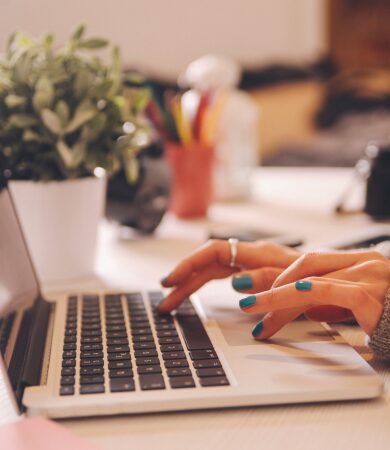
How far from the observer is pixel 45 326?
594mm

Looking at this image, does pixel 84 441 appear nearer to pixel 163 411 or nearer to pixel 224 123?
pixel 163 411

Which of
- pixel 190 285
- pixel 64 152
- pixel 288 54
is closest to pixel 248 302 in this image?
pixel 190 285

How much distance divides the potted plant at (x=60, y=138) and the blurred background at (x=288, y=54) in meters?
1.49

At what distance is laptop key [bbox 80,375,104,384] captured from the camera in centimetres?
46

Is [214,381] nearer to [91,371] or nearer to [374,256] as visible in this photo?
[91,371]

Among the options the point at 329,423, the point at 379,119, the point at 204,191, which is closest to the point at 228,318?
the point at 329,423

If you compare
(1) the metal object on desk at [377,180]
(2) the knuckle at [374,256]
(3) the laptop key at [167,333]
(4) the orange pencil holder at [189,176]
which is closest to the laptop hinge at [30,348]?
(3) the laptop key at [167,333]

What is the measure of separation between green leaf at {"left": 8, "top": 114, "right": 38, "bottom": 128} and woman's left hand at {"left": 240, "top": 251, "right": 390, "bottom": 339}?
362 mm

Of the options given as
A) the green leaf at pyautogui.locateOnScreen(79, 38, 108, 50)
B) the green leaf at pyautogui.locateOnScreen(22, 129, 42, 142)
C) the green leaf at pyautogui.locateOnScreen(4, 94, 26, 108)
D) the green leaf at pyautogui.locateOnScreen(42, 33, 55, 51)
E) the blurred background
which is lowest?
the blurred background

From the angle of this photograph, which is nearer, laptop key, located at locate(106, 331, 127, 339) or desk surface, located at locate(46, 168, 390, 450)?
desk surface, located at locate(46, 168, 390, 450)

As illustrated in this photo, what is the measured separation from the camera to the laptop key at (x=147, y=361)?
1.61 ft

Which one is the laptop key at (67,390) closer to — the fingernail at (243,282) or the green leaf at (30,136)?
the fingernail at (243,282)

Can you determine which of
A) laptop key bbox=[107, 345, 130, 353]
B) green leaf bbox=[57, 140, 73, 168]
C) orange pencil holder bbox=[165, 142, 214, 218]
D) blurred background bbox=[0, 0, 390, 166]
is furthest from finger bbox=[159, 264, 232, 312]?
blurred background bbox=[0, 0, 390, 166]

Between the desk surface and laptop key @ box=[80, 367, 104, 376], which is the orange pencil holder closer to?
the desk surface
